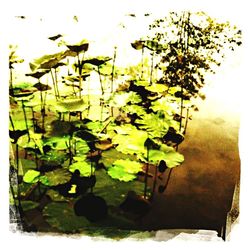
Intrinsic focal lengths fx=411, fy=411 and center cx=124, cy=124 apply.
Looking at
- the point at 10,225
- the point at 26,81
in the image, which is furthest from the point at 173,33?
the point at 10,225

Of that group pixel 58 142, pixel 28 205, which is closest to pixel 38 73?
pixel 58 142

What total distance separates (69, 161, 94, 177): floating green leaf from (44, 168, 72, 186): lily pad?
2 cm

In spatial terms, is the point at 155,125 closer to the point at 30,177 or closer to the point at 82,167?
the point at 82,167

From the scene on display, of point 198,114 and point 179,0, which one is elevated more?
point 179,0

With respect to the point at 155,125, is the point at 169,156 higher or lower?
lower

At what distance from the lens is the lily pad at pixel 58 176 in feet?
5.10

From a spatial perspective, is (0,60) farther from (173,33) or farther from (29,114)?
(173,33)

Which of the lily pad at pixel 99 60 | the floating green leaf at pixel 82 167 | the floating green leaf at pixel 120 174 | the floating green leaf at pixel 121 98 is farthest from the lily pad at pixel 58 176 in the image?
the lily pad at pixel 99 60

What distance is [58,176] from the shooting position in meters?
1.56

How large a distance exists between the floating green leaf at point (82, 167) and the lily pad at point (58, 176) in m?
0.02

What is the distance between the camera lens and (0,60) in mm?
1471

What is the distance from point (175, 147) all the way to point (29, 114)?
0.56 meters

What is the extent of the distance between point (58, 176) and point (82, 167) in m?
0.10

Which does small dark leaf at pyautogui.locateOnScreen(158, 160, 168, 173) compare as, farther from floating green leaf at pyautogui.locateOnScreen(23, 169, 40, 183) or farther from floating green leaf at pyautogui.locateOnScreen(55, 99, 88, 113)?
floating green leaf at pyautogui.locateOnScreen(23, 169, 40, 183)
